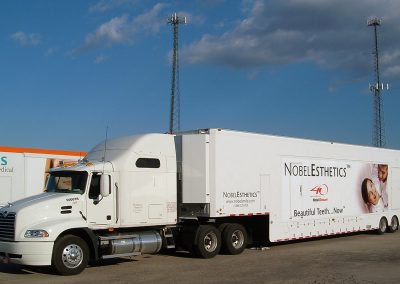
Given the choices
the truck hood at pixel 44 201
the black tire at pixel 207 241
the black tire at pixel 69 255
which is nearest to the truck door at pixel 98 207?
the truck hood at pixel 44 201

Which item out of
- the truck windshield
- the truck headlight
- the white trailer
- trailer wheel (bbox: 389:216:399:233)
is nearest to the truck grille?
the truck headlight

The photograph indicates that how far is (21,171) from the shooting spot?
20.8 m

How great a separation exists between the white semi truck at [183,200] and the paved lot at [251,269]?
0.47 meters

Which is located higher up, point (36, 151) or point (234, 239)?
point (36, 151)

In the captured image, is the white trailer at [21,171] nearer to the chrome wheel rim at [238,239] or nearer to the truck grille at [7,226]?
the chrome wheel rim at [238,239]

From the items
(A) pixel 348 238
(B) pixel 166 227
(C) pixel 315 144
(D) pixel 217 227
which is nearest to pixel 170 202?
(B) pixel 166 227

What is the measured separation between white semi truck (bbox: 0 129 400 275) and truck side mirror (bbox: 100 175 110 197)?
0.08 feet

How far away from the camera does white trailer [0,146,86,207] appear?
20.2 meters

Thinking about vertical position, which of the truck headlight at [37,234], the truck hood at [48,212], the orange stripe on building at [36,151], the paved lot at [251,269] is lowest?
the paved lot at [251,269]

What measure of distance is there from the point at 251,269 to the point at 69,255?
14.0 ft

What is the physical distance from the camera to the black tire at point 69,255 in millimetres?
12523

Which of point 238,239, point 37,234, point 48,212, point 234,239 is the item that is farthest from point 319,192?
point 37,234

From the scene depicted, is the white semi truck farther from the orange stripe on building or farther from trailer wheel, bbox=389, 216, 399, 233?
the orange stripe on building

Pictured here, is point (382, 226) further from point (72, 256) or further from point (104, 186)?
point (72, 256)
